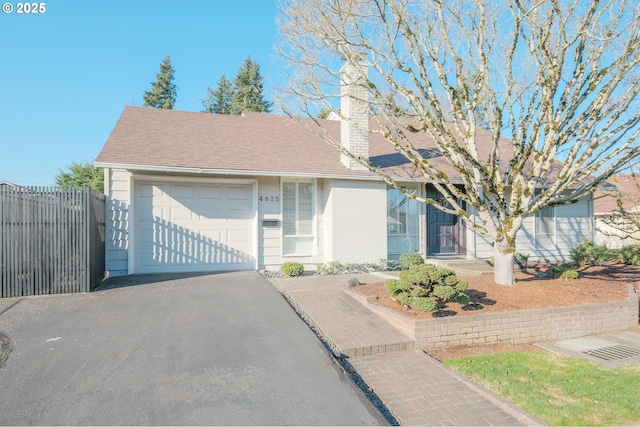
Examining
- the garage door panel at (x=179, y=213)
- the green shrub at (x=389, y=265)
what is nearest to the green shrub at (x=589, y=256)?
the green shrub at (x=389, y=265)

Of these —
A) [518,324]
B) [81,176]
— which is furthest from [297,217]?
[81,176]

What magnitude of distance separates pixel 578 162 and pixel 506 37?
2956 millimetres

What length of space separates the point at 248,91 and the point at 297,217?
27639mm

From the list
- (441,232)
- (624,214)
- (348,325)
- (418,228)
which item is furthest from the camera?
(441,232)

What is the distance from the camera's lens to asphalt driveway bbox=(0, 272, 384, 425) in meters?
3.00

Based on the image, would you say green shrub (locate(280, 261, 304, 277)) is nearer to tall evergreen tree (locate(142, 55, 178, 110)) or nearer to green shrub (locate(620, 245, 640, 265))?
green shrub (locate(620, 245, 640, 265))

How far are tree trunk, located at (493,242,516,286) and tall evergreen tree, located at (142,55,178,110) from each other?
31935 mm

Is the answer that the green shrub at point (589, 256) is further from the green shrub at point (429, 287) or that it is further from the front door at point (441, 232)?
the green shrub at point (429, 287)

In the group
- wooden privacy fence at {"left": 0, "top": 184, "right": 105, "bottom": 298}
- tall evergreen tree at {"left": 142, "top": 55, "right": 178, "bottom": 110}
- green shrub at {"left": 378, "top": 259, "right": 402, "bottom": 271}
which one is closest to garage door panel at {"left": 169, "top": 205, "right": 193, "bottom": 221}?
wooden privacy fence at {"left": 0, "top": 184, "right": 105, "bottom": 298}

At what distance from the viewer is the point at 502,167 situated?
39.1 ft

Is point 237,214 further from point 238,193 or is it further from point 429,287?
point 429,287

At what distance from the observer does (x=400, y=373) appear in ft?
13.5

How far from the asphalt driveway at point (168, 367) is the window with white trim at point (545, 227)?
1036 cm

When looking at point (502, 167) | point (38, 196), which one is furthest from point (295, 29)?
point (502, 167)
